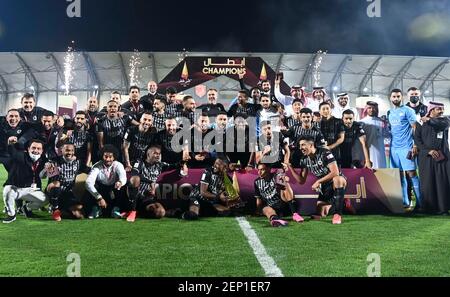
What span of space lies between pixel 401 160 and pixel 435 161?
0.45 metres

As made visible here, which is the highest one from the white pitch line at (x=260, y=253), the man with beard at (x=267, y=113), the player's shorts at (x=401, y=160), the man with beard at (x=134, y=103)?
the man with beard at (x=134, y=103)

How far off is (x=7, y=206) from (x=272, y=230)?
3.38 metres

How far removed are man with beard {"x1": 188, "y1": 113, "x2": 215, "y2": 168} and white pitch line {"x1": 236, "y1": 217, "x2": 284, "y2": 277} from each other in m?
1.08

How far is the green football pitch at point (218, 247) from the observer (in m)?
3.10

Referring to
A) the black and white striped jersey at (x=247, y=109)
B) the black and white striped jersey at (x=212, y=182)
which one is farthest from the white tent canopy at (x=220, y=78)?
the black and white striped jersey at (x=212, y=182)

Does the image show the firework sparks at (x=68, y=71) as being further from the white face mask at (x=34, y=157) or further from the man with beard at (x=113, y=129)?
the white face mask at (x=34, y=157)

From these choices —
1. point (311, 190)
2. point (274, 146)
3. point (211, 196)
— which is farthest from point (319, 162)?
point (211, 196)

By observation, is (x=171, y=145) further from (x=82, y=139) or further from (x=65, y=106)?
(x=65, y=106)

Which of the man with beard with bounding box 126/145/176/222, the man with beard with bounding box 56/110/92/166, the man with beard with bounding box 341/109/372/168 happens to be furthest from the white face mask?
the man with beard with bounding box 341/109/372/168

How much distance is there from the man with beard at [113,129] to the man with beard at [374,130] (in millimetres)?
3578

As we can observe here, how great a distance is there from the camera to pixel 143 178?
5.13 meters

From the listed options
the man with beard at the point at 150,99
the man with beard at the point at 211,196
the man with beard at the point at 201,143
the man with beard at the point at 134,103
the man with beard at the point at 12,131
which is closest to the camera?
the man with beard at the point at 211,196

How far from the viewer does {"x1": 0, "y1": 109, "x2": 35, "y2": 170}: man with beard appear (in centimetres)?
547

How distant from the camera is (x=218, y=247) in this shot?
371 cm
